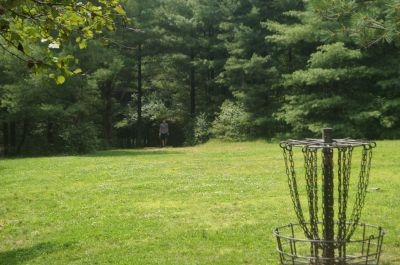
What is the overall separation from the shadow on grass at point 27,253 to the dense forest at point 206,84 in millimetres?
9443

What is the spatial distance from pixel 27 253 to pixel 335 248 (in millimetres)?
4970

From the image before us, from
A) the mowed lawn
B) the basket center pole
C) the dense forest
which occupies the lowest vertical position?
the mowed lawn

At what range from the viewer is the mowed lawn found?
7789mm

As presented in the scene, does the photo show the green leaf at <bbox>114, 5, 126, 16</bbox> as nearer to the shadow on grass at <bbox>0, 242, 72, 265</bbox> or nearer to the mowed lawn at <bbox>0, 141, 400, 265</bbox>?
the mowed lawn at <bbox>0, 141, 400, 265</bbox>

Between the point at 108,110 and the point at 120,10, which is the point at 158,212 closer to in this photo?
the point at 120,10

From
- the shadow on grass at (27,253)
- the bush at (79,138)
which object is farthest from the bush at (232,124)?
the shadow on grass at (27,253)

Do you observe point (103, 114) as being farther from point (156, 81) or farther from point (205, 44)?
point (205, 44)

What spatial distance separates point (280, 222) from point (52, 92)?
19.8 metres

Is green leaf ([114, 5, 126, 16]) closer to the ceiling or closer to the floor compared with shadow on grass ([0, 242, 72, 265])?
closer to the ceiling

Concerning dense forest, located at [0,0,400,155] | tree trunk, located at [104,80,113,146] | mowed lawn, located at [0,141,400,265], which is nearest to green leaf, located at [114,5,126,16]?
mowed lawn, located at [0,141,400,265]

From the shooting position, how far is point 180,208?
35.7ft

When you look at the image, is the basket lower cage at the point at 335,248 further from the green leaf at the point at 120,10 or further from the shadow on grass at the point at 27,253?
the shadow on grass at the point at 27,253

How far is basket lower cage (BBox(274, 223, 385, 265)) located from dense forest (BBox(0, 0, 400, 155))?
10.4 metres

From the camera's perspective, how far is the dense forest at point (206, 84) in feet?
85.7
